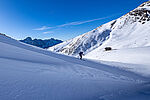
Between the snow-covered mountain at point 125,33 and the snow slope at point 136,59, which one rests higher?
the snow-covered mountain at point 125,33

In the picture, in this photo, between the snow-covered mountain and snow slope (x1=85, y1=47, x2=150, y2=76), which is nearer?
snow slope (x1=85, y1=47, x2=150, y2=76)

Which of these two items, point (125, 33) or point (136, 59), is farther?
point (125, 33)

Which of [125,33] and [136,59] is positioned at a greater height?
[125,33]

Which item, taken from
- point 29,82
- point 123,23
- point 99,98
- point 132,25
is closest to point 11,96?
point 29,82

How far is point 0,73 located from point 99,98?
3468 millimetres

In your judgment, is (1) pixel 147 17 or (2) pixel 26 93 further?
(1) pixel 147 17

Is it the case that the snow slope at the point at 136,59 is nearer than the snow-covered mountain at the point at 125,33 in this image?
Yes

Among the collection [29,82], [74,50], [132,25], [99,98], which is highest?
[132,25]

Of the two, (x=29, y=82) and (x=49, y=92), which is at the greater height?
(x=29, y=82)

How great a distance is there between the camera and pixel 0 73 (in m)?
3.00

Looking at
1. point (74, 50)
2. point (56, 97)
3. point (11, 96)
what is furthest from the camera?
point (74, 50)

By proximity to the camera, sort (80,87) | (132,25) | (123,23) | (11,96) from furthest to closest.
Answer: (123,23) → (132,25) → (80,87) → (11,96)

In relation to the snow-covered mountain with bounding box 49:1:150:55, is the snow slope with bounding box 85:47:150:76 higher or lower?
→ lower

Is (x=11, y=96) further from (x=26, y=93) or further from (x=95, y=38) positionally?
(x=95, y=38)
